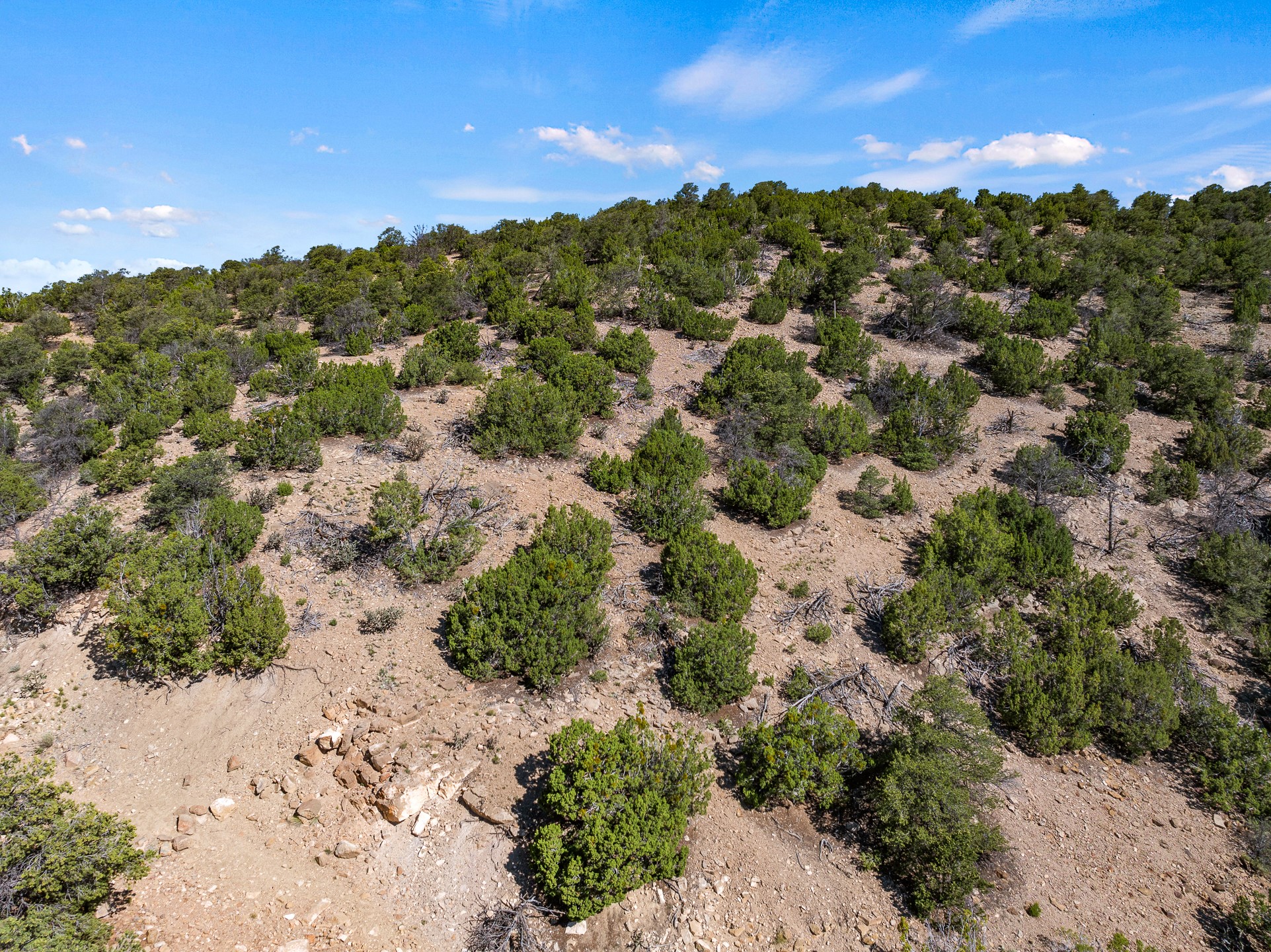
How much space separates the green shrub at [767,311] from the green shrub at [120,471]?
64.5 ft

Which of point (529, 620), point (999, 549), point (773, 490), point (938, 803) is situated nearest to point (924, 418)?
point (999, 549)

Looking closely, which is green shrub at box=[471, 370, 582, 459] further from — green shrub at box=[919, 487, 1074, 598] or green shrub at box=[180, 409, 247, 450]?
green shrub at box=[919, 487, 1074, 598]

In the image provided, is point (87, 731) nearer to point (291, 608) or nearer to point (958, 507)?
point (291, 608)

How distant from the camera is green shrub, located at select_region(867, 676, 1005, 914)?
262 inches

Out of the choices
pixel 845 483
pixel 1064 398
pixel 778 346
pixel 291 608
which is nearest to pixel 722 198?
pixel 778 346

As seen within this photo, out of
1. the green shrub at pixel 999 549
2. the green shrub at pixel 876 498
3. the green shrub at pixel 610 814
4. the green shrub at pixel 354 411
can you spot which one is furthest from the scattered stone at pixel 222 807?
the green shrub at pixel 876 498

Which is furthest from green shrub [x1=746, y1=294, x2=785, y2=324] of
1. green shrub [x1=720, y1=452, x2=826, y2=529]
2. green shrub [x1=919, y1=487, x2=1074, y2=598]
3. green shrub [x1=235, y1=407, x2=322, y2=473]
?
green shrub [x1=235, y1=407, x2=322, y2=473]

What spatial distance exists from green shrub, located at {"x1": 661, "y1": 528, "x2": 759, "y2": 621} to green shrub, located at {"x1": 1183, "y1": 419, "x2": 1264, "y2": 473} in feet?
43.9

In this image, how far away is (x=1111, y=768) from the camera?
8.57 metres

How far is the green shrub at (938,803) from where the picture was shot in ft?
21.8

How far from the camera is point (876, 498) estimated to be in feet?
44.8

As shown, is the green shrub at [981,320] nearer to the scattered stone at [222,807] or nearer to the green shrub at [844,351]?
the green shrub at [844,351]

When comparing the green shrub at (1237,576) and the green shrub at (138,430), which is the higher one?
the green shrub at (138,430)

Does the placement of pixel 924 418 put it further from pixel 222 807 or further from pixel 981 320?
pixel 222 807
